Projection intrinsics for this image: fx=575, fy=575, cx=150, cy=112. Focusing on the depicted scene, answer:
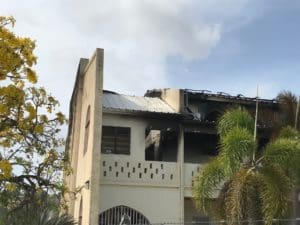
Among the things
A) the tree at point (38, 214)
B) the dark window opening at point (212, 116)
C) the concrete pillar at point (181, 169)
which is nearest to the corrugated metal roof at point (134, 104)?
the concrete pillar at point (181, 169)

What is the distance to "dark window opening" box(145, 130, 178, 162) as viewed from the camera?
83.1ft

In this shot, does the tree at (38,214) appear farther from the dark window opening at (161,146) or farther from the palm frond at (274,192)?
the dark window opening at (161,146)

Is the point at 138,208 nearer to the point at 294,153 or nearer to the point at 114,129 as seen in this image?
the point at 114,129

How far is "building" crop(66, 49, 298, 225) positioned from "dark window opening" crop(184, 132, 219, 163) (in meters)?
0.05

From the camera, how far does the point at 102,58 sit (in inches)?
873

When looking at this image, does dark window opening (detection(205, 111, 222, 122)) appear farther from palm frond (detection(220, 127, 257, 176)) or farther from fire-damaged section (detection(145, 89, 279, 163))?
palm frond (detection(220, 127, 257, 176))

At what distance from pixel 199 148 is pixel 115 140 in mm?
4687

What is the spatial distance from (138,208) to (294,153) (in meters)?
8.44

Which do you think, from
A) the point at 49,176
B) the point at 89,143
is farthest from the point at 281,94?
the point at 49,176

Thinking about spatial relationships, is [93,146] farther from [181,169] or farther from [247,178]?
[247,178]

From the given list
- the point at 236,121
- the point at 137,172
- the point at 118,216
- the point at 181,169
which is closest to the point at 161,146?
the point at 181,169

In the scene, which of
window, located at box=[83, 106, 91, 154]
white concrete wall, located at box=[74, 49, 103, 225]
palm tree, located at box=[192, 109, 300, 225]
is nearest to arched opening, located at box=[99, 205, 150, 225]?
white concrete wall, located at box=[74, 49, 103, 225]

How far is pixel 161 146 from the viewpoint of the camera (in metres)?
25.9

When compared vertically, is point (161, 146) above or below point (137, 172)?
above
